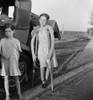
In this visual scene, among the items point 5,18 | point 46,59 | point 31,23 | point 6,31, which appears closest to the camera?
point 6,31

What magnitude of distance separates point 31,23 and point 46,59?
3.59 feet

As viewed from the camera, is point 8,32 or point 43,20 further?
point 43,20

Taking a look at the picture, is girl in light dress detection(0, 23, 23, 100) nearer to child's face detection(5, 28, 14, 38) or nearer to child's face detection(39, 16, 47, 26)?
child's face detection(5, 28, 14, 38)

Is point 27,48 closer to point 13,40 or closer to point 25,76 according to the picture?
point 25,76

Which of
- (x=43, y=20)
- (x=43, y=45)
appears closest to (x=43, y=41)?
(x=43, y=45)

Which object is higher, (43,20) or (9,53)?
(43,20)

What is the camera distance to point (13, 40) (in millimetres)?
5609

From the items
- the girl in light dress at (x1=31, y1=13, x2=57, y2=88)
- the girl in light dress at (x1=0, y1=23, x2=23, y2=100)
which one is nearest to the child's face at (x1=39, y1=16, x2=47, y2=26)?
the girl in light dress at (x1=31, y1=13, x2=57, y2=88)

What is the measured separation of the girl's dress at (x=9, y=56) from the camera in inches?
218

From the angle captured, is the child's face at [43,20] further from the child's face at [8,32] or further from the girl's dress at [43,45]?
the child's face at [8,32]

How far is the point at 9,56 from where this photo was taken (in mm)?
5582

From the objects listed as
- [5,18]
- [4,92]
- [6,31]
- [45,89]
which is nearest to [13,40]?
[6,31]

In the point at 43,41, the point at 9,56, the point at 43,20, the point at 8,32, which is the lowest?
the point at 9,56

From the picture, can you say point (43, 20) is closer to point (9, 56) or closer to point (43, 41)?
point (43, 41)
